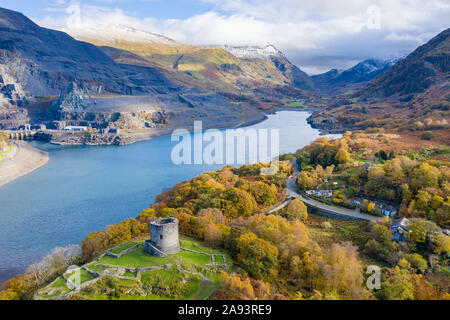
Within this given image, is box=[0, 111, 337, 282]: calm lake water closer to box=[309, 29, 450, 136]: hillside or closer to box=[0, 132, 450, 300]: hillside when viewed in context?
box=[0, 132, 450, 300]: hillside

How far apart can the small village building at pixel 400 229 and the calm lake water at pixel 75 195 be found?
88.0 feet

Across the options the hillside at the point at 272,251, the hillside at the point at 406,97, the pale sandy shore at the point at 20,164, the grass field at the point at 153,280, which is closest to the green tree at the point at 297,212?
the hillside at the point at 272,251

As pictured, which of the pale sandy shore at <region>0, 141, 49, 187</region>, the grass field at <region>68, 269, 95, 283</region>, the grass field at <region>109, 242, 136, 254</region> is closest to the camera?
the grass field at <region>68, 269, 95, 283</region>

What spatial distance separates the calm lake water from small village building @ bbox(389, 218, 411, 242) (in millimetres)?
26827

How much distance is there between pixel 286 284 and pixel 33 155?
66.6m

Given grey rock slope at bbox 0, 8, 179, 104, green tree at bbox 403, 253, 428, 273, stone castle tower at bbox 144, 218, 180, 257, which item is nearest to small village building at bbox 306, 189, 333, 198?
green tree at bbox 403, 253, 428, 273

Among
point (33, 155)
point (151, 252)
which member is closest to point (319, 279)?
point (151, 252)

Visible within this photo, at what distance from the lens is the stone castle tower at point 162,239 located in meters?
19.1

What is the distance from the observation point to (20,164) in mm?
60000

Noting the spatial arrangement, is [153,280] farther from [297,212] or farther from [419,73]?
[419,73]

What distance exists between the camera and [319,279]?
713 inches

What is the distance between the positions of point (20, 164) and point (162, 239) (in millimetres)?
52774

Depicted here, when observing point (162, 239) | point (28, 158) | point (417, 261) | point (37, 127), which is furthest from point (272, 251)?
point (37, 127)

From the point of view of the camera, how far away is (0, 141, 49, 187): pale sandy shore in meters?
53.8
